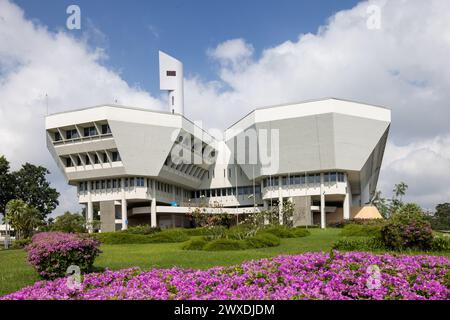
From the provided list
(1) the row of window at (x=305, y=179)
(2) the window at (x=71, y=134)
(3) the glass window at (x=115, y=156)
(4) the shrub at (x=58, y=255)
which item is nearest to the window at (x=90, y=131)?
(2) the window at (x=71, y=134)

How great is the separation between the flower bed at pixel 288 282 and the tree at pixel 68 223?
34231 mm

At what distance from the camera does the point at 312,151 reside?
5066 centimetres

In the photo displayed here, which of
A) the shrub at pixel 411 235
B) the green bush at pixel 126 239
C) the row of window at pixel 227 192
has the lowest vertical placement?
the green bush at pixel 126 239

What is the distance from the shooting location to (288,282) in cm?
803

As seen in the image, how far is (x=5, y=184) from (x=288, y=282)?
64.2 m

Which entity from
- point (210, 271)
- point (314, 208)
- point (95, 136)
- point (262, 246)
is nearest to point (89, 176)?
point (95, 136)

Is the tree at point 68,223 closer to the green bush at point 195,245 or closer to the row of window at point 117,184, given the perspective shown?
the row of window at point 117,184

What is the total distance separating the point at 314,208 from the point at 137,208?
878 inches

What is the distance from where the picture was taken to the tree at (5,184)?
60750 mm

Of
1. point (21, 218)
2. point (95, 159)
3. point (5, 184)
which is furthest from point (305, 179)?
point (5, 184)

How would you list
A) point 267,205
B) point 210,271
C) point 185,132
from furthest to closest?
point 267,205, point 185,132, point 210,271

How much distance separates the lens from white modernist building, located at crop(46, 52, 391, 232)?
48.8 m

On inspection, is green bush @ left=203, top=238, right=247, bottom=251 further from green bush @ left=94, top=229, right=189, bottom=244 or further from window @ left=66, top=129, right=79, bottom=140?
window @ left=66, top=129, right=79, bottom=140
